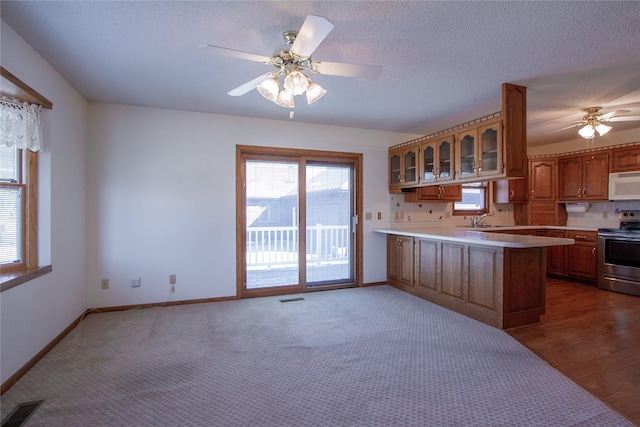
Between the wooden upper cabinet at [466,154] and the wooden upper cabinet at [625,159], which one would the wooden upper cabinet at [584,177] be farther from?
the wooden upper cabinet at [466,154]

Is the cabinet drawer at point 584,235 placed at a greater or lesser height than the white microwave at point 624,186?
lesser

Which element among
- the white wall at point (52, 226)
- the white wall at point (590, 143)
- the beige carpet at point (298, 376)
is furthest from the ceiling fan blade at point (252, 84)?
the white wall at point (590, 143)

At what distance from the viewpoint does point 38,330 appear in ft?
8.23

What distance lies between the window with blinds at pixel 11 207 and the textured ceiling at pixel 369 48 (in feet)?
2.88

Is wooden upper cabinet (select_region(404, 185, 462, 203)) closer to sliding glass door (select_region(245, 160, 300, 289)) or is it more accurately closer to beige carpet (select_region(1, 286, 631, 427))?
sliding glass door (select_region(245, 160, 300, 289))

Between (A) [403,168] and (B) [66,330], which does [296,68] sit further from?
(B) [66,330]

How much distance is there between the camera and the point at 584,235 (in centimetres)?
495

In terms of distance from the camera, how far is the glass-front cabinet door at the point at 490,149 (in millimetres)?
3184

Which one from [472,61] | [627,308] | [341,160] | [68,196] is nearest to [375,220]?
[341,160]

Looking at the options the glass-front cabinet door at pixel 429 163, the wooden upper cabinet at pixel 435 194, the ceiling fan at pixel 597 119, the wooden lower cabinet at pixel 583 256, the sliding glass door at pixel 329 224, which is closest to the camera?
the ceiling fan at pixel 597 119

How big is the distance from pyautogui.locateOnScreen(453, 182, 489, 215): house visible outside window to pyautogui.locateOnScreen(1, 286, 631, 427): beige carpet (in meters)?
2.72

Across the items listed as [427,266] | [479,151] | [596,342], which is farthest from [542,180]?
[596,342]

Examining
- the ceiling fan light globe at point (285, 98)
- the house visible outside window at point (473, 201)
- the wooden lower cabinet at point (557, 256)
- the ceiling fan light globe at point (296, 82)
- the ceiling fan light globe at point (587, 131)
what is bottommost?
the wooden lower cabinet at point (557, 256)

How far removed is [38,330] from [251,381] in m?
1.78
